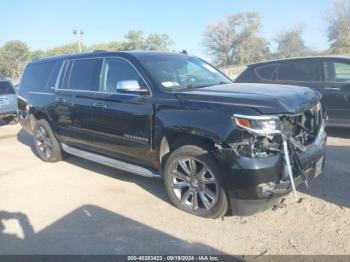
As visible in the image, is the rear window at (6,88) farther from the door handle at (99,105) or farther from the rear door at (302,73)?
the rear door at (302,73)

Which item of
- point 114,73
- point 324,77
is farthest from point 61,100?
point 324,77

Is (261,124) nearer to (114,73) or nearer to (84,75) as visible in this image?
(114,73)

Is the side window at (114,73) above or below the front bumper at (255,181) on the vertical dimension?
above

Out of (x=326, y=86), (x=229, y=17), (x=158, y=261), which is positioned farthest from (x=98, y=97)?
(x=229, y=17)

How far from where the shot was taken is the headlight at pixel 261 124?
397cm

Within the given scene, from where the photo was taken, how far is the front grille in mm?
4190

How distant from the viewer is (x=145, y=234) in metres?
4.27

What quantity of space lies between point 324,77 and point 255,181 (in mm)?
4840

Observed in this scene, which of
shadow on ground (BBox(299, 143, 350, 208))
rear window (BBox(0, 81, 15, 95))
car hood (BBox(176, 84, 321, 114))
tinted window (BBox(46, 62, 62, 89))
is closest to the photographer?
car hood (BBox(176, 84, 321, 114))

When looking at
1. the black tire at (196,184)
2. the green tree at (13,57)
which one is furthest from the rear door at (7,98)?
the green tree at (13,57)

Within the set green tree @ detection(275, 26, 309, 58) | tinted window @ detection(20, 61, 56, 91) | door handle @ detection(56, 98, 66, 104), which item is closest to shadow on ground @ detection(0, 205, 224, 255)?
door handle @ detection(56, 98, 66, 104)

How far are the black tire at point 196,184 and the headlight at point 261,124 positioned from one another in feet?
1.90

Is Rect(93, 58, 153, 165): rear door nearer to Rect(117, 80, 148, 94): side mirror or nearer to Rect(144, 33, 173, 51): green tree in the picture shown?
Rect(117, 80, 148, 94): side mirror

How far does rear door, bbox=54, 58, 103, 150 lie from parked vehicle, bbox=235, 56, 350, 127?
127 inches
